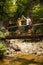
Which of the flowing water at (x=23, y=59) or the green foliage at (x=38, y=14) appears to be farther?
the green foliage at (x=38, y=14)

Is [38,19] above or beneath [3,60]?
above

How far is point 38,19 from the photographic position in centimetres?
2606

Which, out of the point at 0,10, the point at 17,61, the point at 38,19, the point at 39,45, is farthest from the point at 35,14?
the point at 17,61

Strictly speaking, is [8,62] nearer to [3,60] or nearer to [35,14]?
[3,60]

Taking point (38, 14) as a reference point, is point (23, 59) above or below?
below

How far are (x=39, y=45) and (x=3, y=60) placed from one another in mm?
5375

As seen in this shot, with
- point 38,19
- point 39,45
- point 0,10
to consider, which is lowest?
point 39,45

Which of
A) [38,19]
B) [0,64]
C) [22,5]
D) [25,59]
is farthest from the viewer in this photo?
[22,5]

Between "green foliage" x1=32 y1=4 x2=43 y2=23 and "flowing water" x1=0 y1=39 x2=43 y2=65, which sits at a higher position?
"green foliage" x1=32 y1=4 x2=43 y2=23

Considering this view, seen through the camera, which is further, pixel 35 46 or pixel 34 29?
pixel 34 29

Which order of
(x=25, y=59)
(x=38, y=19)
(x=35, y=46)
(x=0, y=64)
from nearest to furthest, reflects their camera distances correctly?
(x=0, y=64) → (x=25, y=59) → (x=35, y=46) → (x=38, y=19)

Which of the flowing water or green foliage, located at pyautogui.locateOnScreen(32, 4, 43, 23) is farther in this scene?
green foliage, located at pyautogui.locateOnScreen(32, 4, 43, 23)

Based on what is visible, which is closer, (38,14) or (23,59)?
(23,59)

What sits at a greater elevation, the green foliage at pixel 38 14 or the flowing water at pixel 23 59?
the green foliage at pixel 38 14
